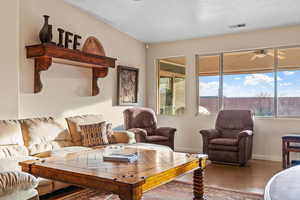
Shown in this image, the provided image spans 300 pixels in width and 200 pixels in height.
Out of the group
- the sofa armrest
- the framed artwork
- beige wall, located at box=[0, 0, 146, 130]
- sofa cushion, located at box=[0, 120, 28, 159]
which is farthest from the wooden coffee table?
the framed artwork

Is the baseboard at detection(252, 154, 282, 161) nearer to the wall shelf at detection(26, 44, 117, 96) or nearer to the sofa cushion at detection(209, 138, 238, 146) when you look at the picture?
the sofa cushion at detection(209, 138, 238, 146)

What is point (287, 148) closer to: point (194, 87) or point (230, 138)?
point (230, 138)

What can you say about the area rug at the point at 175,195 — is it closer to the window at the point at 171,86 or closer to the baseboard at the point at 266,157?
the baseboard at the point at 266,157

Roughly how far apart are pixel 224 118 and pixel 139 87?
82.2 inches

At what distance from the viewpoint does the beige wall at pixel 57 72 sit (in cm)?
379

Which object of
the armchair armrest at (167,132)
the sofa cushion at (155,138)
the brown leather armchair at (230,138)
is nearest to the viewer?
the brown leather armchair at (230,138)

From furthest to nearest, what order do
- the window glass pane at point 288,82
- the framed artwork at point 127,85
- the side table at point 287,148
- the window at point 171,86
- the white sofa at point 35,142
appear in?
the window at point 171,86, the framed artwork at point 127,85, the window glass pane at point 288,82, the side table at point 287,148, the white sofa at point 35,142

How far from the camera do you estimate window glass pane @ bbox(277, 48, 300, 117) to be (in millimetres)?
5109

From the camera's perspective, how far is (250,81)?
18.3 ft

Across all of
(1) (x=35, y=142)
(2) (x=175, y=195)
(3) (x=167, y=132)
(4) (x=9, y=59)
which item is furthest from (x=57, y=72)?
(2) (x=175, y=195)

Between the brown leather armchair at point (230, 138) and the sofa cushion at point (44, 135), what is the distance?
2.43 metres

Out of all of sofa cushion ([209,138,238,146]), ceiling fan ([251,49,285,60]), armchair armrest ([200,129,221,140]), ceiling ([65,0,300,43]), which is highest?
ceiling ([65,0,300,43])

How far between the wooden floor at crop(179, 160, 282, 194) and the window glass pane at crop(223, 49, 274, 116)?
A: 1.12m

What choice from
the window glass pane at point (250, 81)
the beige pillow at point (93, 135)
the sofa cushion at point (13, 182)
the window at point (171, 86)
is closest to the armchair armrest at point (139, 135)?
the beige pillow at point (93, 135)
